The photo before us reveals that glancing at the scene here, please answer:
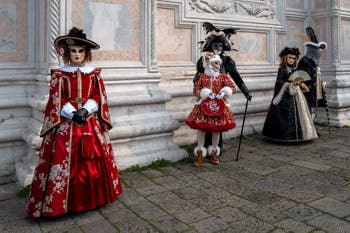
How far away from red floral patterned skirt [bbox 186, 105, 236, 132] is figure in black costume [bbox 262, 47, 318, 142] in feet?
5.12

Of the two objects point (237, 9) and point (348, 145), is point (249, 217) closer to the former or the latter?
point (348, 145)

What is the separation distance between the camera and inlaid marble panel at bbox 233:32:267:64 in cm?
675

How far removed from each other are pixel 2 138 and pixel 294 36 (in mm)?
5874

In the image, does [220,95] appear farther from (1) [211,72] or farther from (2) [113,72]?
(2) [113,72]

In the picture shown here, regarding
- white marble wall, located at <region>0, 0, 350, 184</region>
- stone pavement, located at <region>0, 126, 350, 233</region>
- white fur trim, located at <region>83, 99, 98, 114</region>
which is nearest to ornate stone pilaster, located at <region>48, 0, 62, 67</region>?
white marble wall, located at <region>0, 0, 350, 184</region>

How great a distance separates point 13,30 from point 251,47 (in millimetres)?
4137

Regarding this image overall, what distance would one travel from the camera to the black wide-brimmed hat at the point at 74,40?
327 centimetres

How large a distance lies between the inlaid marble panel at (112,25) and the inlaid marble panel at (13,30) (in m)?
0.72

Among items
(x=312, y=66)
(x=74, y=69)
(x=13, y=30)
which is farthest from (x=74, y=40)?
(x=312, y=66)

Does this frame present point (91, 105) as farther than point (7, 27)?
No

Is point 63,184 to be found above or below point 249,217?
above

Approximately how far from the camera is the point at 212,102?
14.8 feet

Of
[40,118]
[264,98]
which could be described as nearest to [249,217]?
[40,118]

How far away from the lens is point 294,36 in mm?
7672
